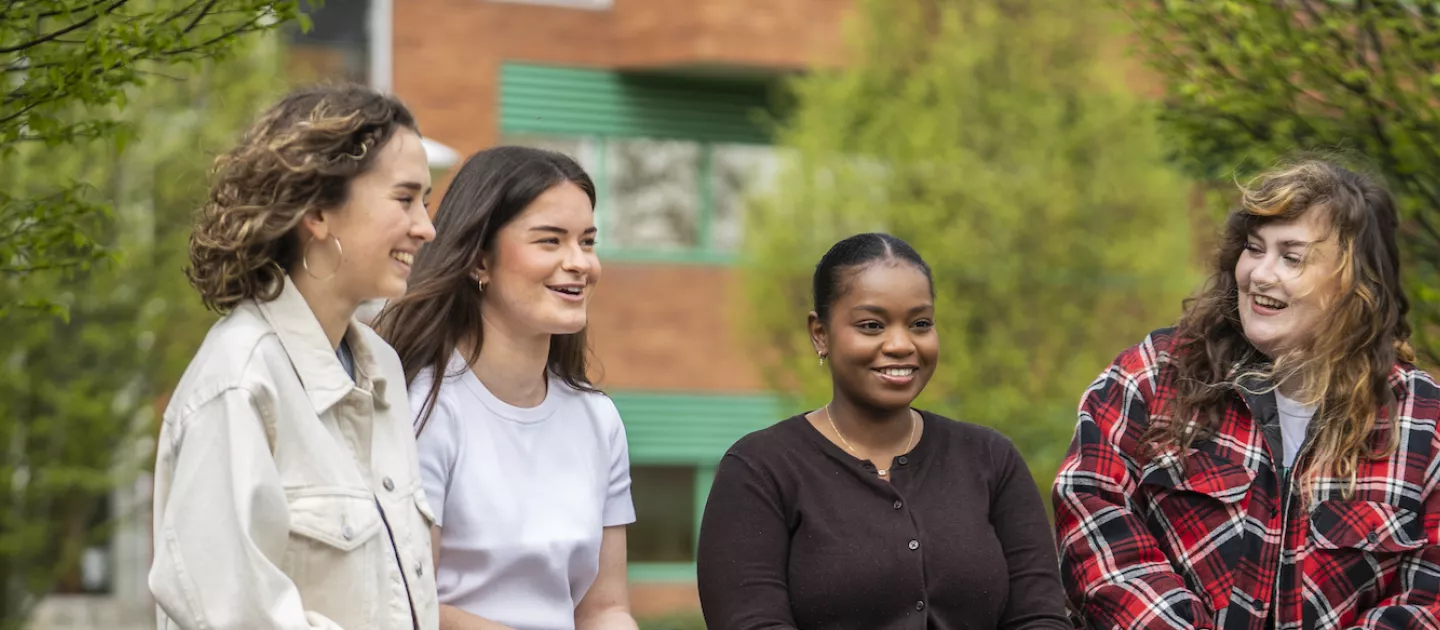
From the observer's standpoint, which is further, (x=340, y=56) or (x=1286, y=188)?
(x=340, y=56)

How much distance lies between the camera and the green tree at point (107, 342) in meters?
14.1

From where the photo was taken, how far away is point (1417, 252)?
7.80 m

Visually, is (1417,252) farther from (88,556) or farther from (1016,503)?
(88,556)

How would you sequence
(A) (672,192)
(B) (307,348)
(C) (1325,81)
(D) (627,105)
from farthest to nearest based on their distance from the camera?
1. (A) (672,192)
2. (D) (627,105)
3. (C) (1325,81)
4. (B) (307,348)

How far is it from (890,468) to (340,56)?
16.5 m

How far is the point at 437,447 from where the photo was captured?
171 inches

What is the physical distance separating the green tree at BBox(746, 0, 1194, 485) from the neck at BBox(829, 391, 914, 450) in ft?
43.6

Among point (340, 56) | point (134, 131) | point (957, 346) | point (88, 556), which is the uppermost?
point (134, 131)

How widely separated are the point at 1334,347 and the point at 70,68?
3160 mm

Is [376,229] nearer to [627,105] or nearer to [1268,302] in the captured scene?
[1268,302]

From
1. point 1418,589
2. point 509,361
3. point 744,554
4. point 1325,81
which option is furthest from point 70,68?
point 1325,81

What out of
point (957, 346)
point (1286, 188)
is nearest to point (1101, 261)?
point (957, 346)

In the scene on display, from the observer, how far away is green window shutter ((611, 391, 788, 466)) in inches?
830

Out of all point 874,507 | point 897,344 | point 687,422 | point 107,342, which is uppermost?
point 897,344
